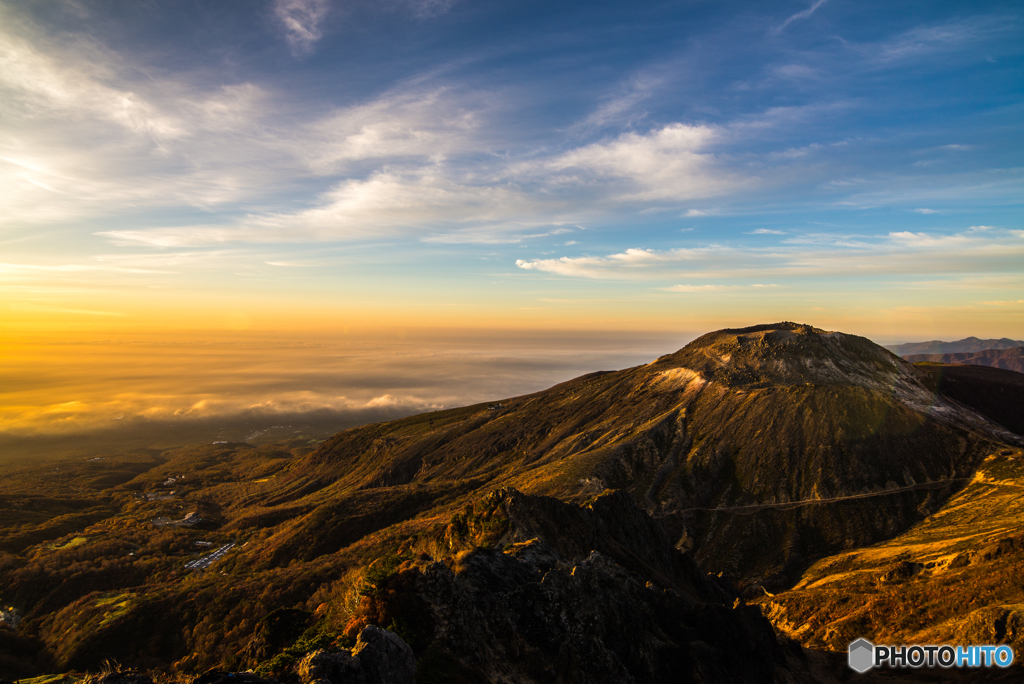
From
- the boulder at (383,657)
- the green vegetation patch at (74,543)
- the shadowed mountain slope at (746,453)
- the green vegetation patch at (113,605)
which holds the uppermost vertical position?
the boulder at (383,657)

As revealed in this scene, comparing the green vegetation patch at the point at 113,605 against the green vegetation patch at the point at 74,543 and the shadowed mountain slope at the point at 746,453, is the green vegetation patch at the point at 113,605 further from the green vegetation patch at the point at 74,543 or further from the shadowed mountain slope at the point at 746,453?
the green vegetation patch at the point at 74,543

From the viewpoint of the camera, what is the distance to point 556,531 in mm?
43000

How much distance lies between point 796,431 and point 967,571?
69.7 m

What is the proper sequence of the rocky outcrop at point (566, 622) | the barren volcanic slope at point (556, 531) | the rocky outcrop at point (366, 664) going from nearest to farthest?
the rocky outcrop at point (366, 664) < the rocky outcrop at point (566, 622) < the barren volcanic slope at point (556, 531)

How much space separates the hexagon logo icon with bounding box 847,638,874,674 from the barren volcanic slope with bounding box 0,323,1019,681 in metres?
7.88

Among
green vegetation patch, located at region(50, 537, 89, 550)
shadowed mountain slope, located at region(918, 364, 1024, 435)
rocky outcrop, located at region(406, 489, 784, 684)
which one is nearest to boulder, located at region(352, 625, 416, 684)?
rocky outcrop, located at region(406, 489, 784, 684)

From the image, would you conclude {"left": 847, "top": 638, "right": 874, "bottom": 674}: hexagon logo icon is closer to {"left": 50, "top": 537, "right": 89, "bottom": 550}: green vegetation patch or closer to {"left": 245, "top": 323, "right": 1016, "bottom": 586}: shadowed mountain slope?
{"left": 245, "top": 323, "right": 1016, "bottom": 586}: shadowed mountain slope

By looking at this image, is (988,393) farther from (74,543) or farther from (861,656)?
(74,543)

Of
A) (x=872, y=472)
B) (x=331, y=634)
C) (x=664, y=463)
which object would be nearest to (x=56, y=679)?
(x=331, y=634)

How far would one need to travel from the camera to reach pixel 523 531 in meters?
37.9

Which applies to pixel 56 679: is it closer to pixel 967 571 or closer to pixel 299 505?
pixel 967 571

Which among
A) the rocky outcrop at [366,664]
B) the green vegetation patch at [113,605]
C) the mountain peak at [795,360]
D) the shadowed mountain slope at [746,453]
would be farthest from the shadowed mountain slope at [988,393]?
the green vegetation patch at [113,605]

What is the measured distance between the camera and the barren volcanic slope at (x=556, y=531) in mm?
22259

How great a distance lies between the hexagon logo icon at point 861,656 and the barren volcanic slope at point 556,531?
7878 millimetres
